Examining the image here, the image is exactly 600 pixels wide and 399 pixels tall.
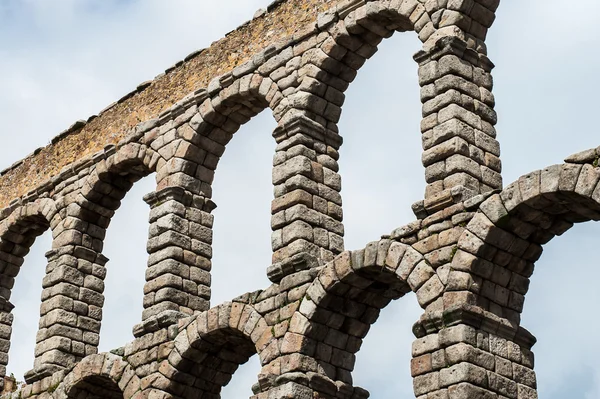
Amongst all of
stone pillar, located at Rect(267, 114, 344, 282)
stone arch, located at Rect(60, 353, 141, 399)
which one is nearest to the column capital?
stone pillar, located at Rect(267, 114, 344, 282)

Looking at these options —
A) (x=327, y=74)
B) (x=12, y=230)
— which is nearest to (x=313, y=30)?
(x=327, y=74)

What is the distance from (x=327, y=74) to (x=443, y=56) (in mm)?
2619

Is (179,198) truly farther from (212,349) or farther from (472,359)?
(472,359)

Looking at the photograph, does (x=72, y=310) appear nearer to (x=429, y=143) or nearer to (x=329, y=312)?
(x=329, y=312)

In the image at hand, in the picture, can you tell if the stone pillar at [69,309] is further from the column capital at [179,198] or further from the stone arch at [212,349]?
the stone arch at [212,349]

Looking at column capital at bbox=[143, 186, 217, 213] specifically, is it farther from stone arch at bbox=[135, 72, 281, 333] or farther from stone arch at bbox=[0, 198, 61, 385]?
stone arch at bbox=[0, 198, 61, 385]

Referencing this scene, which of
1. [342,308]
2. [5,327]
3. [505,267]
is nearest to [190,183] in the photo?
[342,308]

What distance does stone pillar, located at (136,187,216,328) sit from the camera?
65.8ft

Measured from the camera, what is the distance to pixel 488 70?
1795 centimetres

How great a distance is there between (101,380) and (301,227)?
4.87 m

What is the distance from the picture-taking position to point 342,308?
17.6m

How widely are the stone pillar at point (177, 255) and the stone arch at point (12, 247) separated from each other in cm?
421

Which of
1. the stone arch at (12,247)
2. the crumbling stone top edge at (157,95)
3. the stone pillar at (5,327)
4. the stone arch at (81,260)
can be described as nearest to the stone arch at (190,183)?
the crumbling stone top edge at (157,95)

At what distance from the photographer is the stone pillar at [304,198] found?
18.2 m
